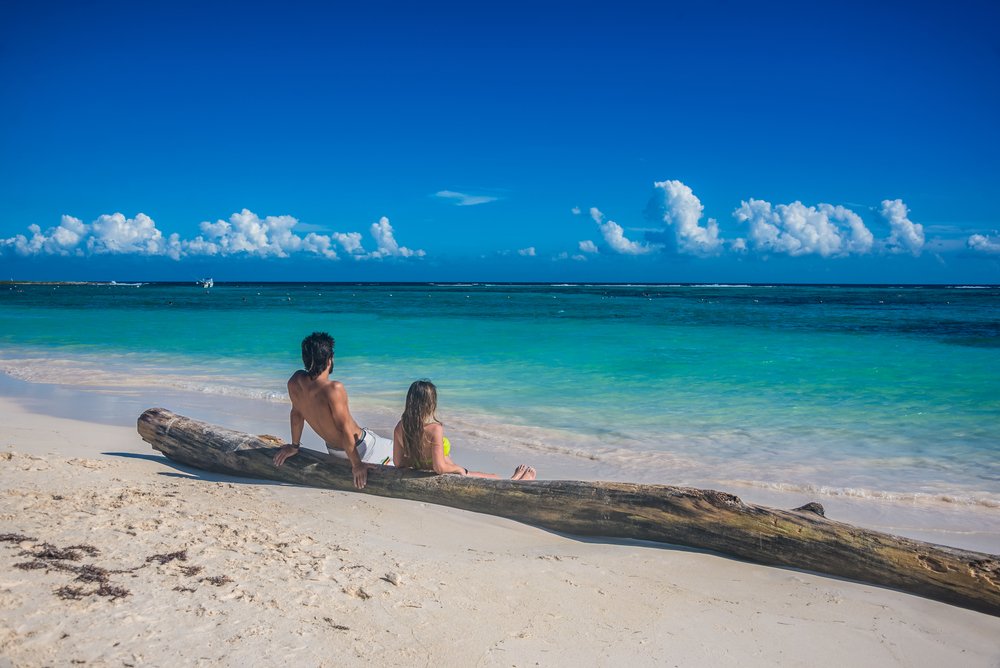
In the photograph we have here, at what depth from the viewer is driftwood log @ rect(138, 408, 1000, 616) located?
373 centimetres

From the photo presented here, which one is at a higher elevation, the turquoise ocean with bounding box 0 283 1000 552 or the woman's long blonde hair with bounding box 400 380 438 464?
the woman's long blonde hair with bounding box 400 380 438 464

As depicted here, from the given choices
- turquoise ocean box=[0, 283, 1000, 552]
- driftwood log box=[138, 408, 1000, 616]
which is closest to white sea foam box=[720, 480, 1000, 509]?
turquoise ocean box=[0, 283, 1000, 552]

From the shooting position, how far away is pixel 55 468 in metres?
5.38

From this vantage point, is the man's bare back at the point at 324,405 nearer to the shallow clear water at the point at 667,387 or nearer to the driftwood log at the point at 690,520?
the driftwood log at the point at 690,520

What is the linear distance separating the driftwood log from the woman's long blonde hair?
0.71ft

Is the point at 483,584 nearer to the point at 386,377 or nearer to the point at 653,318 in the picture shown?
the point at 386,377

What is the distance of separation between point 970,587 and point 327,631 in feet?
11.1

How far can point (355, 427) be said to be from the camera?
5.46m

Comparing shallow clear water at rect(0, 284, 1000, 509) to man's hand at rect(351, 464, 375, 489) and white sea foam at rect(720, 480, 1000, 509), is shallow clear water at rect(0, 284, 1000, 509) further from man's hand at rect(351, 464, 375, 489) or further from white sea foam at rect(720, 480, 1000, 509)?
man's hand at rect(351, 464, 375, 489)

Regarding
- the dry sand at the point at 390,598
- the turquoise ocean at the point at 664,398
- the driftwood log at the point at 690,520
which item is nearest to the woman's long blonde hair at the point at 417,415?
the driftwood log at the point at 690,520

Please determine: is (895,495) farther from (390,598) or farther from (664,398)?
(664,398)

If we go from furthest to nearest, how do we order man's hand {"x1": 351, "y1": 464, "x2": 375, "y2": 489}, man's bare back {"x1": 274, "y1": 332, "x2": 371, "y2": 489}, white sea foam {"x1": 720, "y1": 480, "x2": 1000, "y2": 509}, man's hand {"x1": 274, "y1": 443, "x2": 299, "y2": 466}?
white sea foam {"x1": 720, "y1": 480, "x2": 1000, "y2": 509} < man's hand {"x1": 274, "y1": 443, "x2": 299, "y2": 466} < man's bare back {"x1": 274, "y1": 332, "x2": 371, "y2": 489} < man's hand {"x1": 351, "y1": 464, "x2": 375, "y2": 489}

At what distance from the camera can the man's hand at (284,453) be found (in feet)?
17.8

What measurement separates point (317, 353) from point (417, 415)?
967 millimetres
